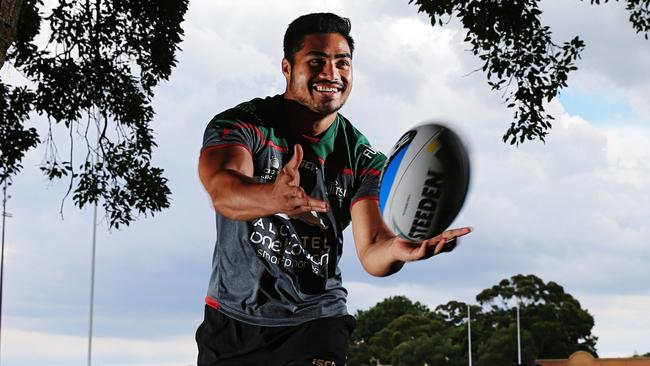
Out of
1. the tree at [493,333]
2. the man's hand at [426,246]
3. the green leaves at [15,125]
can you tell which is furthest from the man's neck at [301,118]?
the tree at [493,333]

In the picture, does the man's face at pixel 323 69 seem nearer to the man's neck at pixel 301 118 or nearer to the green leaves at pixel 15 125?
the man's neck at pixel 301 118

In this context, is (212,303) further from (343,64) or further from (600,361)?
(600,361)

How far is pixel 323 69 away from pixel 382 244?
843 millimetres

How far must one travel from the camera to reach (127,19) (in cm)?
1131

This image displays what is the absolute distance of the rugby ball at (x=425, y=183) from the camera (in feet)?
12.6

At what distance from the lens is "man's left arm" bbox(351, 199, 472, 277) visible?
3.71 meters

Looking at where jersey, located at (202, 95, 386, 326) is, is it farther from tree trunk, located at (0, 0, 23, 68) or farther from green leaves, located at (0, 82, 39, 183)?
green leaves, located at (0, 82, 39, 183)

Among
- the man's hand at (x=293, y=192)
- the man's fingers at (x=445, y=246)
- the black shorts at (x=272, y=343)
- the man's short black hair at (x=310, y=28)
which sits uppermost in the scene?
the man's short black hair at (x=310, y=28)

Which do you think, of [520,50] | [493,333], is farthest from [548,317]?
[520,50]

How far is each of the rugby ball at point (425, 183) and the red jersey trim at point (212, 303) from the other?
0.86 metres

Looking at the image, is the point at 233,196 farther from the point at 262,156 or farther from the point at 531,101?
the point at 531,101

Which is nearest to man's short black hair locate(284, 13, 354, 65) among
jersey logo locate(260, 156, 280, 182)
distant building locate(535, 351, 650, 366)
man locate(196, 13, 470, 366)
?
man locate(196, 13, 470, 366)

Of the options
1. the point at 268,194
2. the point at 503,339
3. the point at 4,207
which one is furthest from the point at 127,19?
the point at 503,339

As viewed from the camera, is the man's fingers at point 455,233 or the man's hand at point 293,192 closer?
the man's hand at point 293,192
